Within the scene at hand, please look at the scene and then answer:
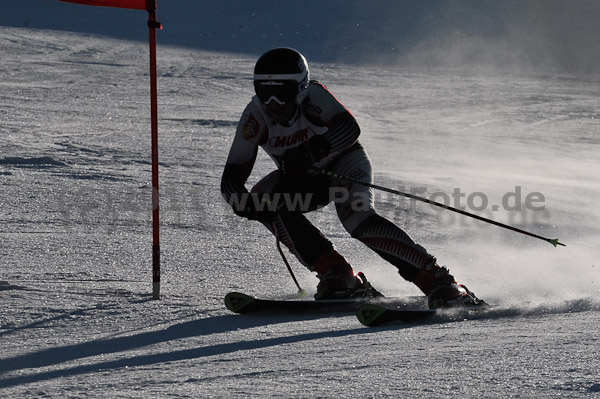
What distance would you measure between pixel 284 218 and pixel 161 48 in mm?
17364

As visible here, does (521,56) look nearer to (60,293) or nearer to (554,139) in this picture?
(554,139)

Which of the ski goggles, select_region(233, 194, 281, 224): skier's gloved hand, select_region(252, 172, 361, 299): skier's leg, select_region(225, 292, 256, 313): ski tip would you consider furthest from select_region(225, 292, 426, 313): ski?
the ski goggles

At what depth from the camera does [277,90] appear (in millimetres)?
4277

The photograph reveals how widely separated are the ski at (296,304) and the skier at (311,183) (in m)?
0.09

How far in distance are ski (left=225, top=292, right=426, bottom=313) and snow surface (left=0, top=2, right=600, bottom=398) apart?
8 cm

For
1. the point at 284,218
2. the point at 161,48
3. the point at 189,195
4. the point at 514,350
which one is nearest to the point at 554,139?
the point at 189,195

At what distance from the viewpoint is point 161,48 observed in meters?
21.2

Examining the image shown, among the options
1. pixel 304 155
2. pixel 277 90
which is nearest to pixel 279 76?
pixel 277 90

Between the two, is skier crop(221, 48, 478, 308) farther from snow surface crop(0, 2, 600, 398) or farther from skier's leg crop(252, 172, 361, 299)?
snow surface crop(0, 2, 600, 398)

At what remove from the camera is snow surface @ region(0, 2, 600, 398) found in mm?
2953

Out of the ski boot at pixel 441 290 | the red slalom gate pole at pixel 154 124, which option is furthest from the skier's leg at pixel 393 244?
the red slalom gate pole at pixel 154 124

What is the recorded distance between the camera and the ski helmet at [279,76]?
13.9ft

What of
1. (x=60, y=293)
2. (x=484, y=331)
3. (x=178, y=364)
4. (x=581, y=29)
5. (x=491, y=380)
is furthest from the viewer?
(x=581, y=29)

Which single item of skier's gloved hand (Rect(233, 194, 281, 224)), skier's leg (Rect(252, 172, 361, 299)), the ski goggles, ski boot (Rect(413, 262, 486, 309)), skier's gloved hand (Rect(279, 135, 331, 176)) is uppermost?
the ski goggles
